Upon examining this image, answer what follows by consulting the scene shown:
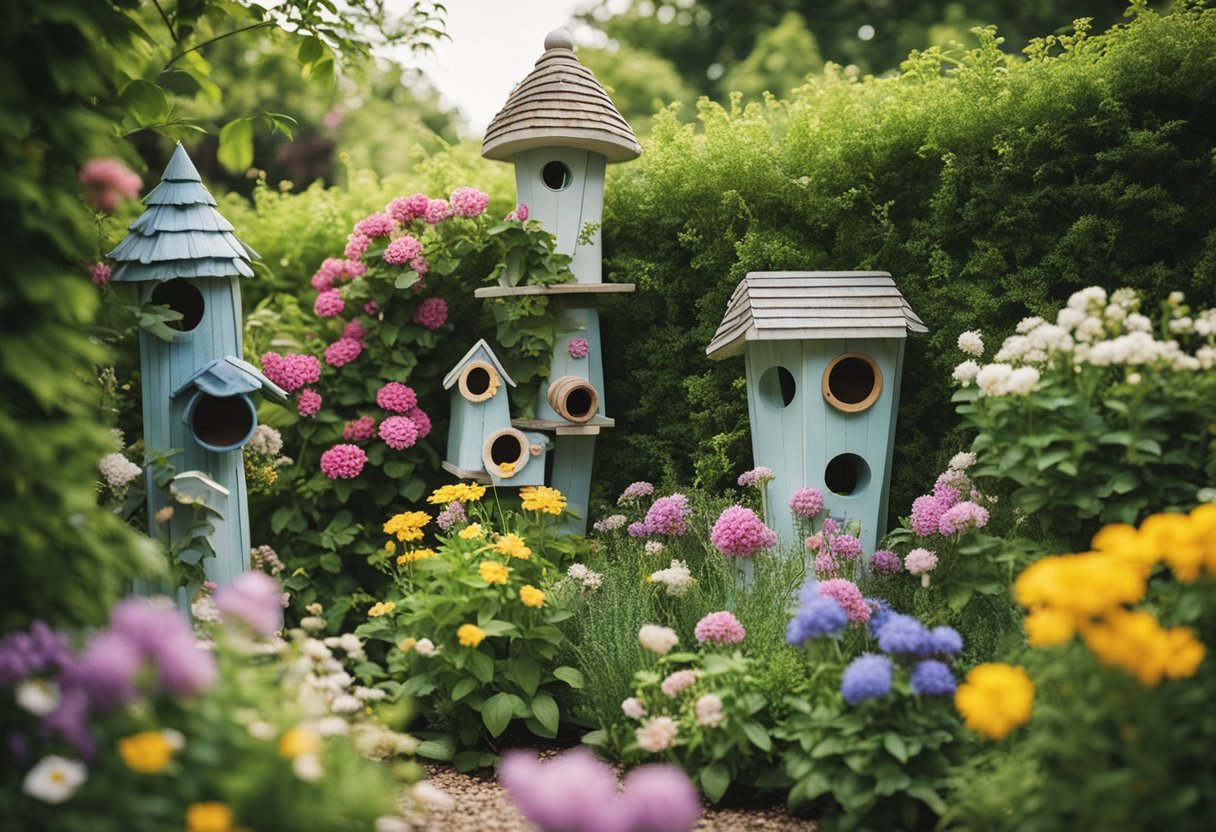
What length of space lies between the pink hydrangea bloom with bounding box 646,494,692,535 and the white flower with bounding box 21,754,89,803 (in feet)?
8.88

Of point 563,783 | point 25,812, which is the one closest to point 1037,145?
point 563,783

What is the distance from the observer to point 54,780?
6.40ft

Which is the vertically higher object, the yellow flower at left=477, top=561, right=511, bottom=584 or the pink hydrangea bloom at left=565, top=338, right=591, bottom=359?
the pink hydrangea bloom at left=565, top=338, right=591, bottom=359

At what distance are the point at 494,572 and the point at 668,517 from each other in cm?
112

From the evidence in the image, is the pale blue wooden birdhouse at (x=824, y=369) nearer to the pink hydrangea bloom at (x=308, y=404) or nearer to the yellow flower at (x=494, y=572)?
the yellow flower at (x=494, y=572)

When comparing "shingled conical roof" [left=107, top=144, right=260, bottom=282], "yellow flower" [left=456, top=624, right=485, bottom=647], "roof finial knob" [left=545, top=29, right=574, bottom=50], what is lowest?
"yellow flower" [left=456, top=624, right=485, bottom=647]

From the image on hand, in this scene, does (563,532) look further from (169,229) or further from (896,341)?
(169,229)

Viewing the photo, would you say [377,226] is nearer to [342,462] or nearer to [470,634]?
[342,462]

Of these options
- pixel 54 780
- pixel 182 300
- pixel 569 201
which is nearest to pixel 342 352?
pixel 182 300

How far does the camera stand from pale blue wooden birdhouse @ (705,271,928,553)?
4191mm

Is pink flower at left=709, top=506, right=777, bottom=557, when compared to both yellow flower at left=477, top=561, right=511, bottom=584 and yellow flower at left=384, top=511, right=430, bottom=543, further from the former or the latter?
yellow flower at left=384, top=511, right=430, bottom=543

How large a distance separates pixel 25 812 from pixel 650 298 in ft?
12.8

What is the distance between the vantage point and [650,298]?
5.27 m

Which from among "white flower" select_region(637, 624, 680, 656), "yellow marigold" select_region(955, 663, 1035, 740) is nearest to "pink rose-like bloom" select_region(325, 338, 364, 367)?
"white flower" select_region(637, 624, 680, 656)
